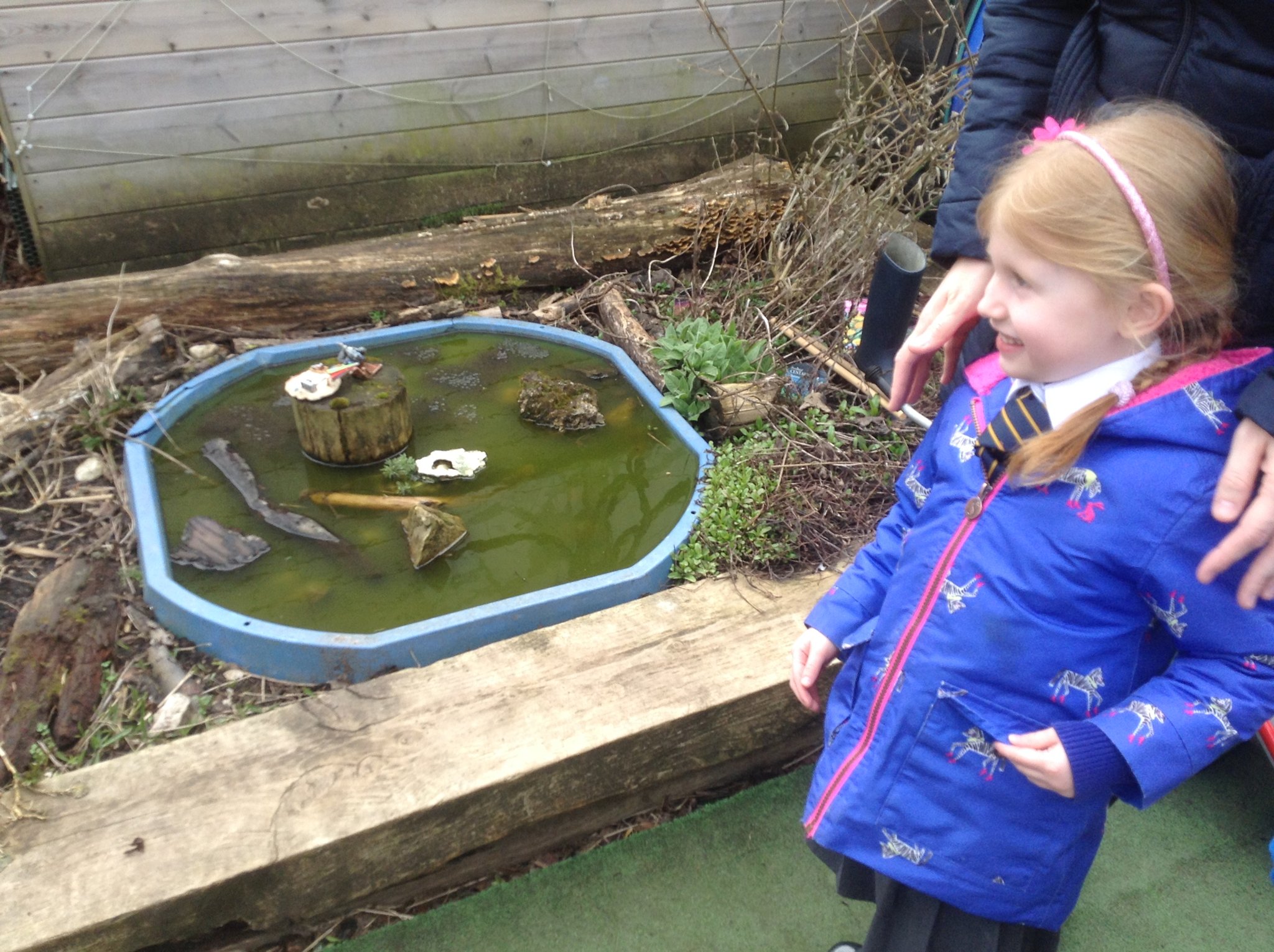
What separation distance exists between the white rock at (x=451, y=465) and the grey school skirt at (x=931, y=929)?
1.69 m

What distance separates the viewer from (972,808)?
123 centimetres

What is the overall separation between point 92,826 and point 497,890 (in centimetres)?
80

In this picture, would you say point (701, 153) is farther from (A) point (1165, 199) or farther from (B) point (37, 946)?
(B) point (37, 946)

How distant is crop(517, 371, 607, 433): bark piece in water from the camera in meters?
3.06

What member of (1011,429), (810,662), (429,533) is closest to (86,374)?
(429,533)

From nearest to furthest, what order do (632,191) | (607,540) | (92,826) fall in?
(92,826) → (607,540) → (632,191)

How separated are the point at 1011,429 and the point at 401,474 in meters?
2.03

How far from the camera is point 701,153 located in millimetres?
4988

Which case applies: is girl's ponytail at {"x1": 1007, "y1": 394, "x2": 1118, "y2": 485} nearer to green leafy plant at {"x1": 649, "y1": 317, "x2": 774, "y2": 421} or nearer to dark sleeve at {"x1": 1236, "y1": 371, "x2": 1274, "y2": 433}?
dark sleeve at {"x1": 1236, "y1": 371, "x2": 1274, "y2": 433}

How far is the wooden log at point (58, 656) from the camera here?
1948 millimetres

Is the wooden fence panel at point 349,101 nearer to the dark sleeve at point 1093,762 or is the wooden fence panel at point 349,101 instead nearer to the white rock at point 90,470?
the white rock at point 90,470

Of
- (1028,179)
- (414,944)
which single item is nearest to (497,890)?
(414,944)

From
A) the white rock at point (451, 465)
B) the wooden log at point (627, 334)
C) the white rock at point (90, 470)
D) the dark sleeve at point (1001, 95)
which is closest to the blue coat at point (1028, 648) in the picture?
the dark sleeve at point (1001, 95)

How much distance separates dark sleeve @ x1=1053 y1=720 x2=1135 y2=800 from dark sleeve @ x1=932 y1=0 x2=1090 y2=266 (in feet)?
2.32
